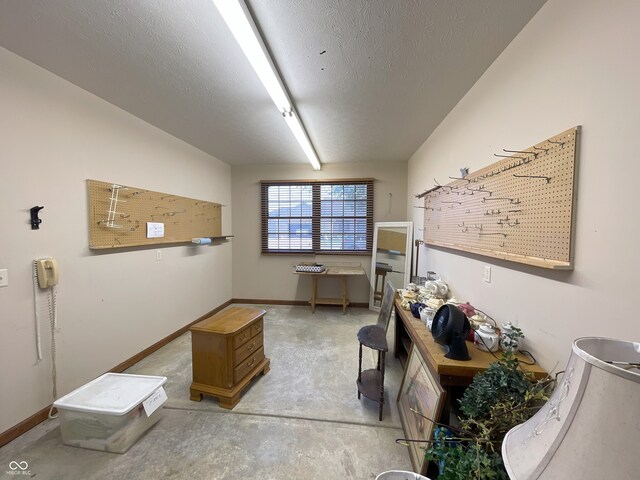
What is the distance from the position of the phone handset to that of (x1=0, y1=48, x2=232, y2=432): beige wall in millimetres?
60

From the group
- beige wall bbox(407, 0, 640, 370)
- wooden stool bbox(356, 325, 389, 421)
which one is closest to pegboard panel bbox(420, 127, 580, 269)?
beige wall bbox(407, 0, 640, 370)

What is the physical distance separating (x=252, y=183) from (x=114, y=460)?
13.7 feet

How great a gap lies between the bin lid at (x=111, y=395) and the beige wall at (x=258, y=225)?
295 centimetres

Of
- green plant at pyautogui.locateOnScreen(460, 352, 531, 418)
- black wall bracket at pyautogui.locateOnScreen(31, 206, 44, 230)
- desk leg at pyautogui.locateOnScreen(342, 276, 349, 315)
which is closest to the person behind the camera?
green plant at pyautogui.locateOnScreen(460, 352, 531, 418)

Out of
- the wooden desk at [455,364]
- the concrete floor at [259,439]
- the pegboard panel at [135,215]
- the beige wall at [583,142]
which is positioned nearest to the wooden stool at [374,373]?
the concrete floor at [259,439]

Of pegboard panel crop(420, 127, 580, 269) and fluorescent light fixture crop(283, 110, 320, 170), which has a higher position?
fluorescent light fixture crop(283, 110, 320, 170)

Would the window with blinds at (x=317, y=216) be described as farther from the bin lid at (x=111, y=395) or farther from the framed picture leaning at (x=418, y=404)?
the bin lid at (x=111, y=395)

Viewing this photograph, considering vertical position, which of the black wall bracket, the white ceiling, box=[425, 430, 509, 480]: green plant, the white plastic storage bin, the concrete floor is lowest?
the concrete floor

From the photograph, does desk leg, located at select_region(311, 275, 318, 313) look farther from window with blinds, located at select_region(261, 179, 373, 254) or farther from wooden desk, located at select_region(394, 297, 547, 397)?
wooden desk, located at select_region(394, 297, 547, 397)

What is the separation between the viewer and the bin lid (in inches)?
64.0

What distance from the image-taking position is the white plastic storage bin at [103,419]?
1.62m

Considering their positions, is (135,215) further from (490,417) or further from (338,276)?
(490,417)

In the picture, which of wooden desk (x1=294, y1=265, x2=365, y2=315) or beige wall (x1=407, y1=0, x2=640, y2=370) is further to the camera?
wooden desk (x1=294, y1=265, x2=365, y2=315)

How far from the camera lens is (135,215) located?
2738 mm
